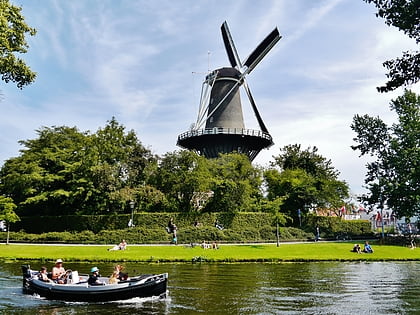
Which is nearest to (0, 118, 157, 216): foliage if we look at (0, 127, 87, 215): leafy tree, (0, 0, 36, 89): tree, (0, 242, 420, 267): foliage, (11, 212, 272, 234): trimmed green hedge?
(0, 127, 87, 215): leafy tree

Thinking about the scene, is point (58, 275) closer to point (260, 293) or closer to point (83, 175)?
point (260, 293)

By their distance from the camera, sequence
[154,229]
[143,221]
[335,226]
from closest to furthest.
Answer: [154,229], [143,221], [335,226]

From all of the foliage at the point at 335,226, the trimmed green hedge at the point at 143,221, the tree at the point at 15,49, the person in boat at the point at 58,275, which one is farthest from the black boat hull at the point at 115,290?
the foliage at the point at 335,226

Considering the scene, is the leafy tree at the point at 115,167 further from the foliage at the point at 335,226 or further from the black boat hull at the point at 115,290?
the black boat hull at the point at 115,290

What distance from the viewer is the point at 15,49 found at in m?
19.9

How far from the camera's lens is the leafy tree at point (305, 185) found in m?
52.2

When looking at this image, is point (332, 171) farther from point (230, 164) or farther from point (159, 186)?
point (159, 186)

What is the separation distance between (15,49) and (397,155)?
1721 inches

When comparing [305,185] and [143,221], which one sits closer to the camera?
[143,221]

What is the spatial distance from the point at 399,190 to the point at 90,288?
40727 millimetres

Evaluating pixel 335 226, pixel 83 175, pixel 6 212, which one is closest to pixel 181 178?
pixel 83 175

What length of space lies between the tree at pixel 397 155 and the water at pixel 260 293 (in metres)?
23.9

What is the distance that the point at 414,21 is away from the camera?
10633 millimetres

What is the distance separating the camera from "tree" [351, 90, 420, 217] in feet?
159
